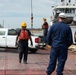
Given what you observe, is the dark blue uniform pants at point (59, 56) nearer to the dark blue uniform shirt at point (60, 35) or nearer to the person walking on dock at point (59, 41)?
the person walking on dock at point (59, 41)

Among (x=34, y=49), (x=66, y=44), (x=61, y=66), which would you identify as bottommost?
(x=34, y=49)

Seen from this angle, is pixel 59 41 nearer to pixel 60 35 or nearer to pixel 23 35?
pixel 60 35

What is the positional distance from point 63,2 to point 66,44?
3547 centimetres

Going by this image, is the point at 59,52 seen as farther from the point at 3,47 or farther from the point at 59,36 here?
the point at 3,47

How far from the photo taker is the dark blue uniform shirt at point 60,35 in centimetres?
890

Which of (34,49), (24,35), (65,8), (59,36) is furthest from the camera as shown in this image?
(65,8)

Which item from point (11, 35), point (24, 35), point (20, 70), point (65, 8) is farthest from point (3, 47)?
point (65, 8)

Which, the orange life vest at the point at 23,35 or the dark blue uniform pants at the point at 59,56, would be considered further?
the orange life vest at the point at 23,35

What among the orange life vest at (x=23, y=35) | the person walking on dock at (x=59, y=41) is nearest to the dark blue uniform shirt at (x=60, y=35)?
the person walking on dock at (x=59, y=41)

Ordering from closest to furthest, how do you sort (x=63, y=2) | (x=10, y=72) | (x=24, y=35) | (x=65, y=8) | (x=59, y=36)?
1. (x=59, y=36)
2. (x=10, y=72)
3. (x=24, y=35)
4. (x=65, y=8)
5. (x=63, y=2)

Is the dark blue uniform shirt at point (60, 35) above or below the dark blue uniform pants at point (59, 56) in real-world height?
above

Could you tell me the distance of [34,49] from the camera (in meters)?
20.5

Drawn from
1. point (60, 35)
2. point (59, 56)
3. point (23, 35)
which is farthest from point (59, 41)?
point (23, 35)

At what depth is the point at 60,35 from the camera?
351 inches
